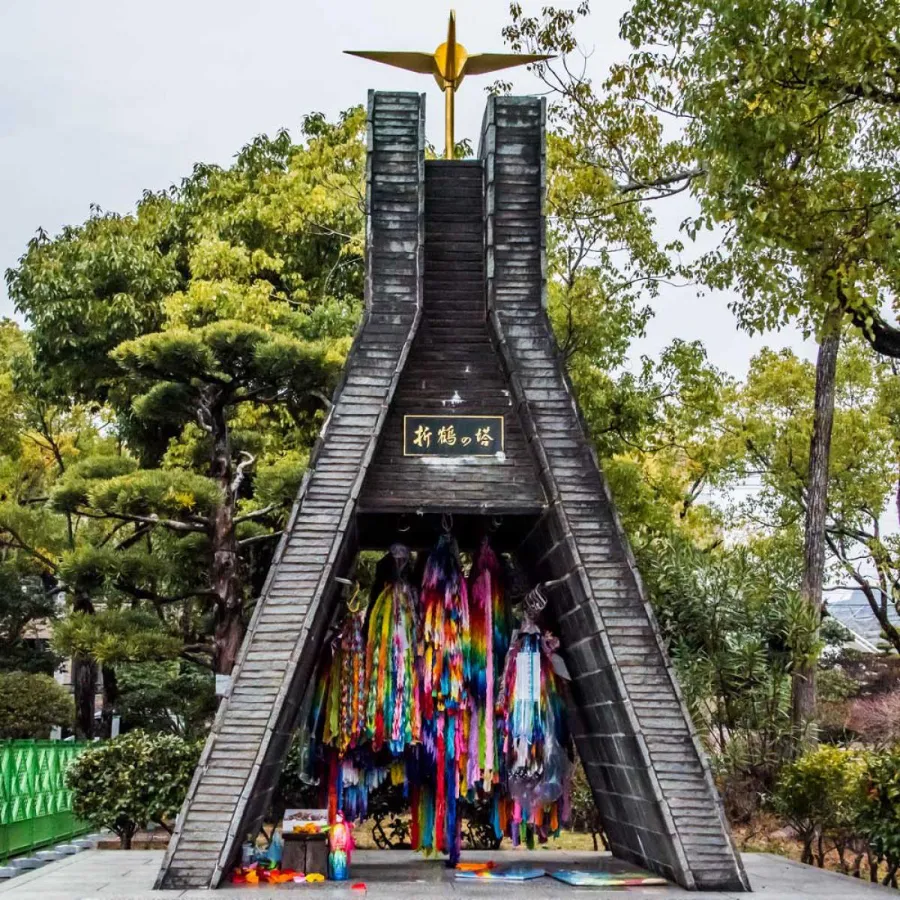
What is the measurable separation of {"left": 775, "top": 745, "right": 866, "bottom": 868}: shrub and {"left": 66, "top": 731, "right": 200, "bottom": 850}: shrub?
4.75m

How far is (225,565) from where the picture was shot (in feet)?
42.3

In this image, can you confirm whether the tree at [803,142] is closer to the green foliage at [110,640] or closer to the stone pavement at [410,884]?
the stone pavement at [410,884]

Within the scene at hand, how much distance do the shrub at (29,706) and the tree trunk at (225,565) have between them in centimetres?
625

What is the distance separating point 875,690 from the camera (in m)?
21.2

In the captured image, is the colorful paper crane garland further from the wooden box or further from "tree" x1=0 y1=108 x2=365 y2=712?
"tree" x1=0 y1=108 x2=365 y2=712

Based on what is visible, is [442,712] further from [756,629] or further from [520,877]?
[756,629]

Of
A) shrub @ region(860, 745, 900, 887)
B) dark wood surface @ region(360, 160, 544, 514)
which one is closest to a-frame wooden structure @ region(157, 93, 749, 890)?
dark wood surface @ region(360, 160, 544, 514)

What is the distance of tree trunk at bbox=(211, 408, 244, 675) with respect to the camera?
1280cm

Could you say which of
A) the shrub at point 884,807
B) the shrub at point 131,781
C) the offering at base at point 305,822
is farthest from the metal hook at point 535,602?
the shrub at point 131,781

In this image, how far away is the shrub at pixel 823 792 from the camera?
917 cm

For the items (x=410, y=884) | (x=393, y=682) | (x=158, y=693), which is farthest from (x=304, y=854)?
(x=158, y=693)

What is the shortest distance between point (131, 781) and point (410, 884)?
3810 mm

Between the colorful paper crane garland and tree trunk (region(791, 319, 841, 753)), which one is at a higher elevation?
tree trunk (region(791, 319, 841, 753))

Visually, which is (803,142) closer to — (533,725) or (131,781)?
(533,725)
